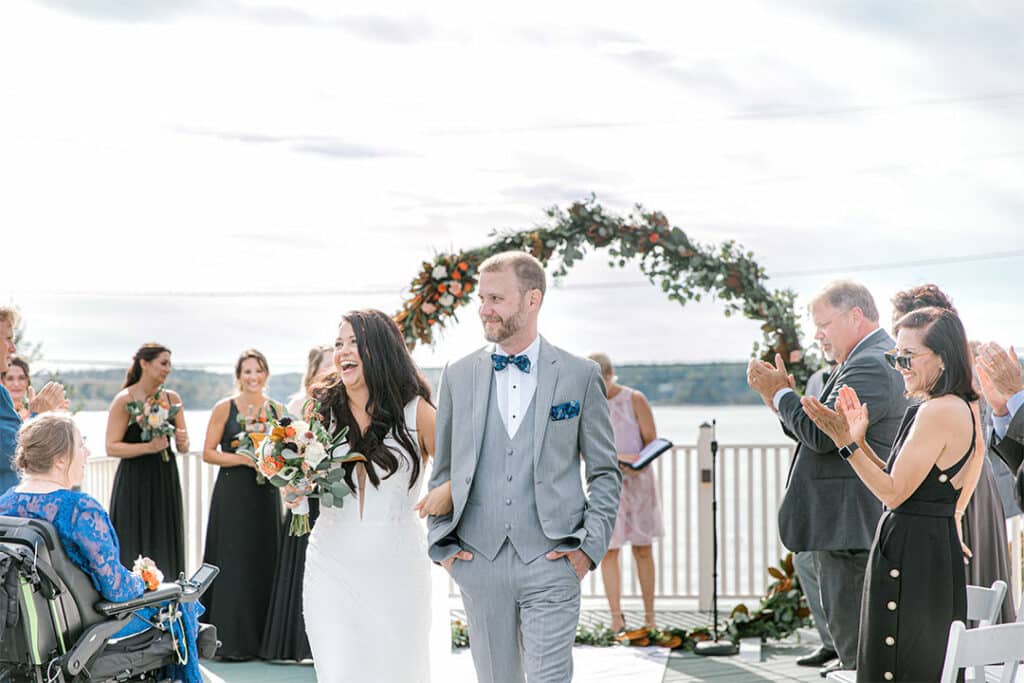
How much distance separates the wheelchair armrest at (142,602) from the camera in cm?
445

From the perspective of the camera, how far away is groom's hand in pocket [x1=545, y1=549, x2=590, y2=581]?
370 centimetres

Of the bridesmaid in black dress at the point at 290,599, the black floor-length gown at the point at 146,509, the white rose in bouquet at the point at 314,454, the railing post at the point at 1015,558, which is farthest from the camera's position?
the black floor-length gown at the point at 146,509

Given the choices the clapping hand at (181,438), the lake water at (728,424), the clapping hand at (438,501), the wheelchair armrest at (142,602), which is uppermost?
the clapping hand at (438,501)

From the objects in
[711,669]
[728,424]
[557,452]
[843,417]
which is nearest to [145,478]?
[711,669]

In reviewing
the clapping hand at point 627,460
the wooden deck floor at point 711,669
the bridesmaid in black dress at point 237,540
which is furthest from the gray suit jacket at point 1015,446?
the bridesmaid in black dress at point 237,540

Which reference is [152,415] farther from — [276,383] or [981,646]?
[981,646]

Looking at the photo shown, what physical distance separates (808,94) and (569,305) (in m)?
10.8

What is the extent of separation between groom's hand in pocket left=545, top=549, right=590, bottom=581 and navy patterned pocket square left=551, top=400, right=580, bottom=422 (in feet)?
1.30

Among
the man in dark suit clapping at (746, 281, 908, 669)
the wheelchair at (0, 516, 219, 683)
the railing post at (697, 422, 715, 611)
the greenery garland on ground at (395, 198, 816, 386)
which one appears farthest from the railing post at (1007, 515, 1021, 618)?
the wheelchair at (0, 516, 219, 683)

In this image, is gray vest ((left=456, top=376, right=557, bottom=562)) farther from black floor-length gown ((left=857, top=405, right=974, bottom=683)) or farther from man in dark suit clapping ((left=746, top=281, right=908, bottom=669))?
man in dark suit clapping ((left=746, top=281, right=908, bottom=669))

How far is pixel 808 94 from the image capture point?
65.9 feet

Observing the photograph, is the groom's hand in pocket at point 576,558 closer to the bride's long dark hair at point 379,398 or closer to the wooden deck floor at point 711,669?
the bride's long dark hair at point 379,398

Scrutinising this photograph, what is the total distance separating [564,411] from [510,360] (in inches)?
9.4

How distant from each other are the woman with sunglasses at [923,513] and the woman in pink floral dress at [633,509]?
3947mm
